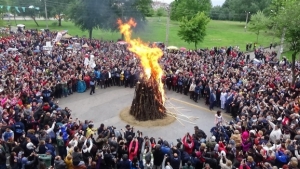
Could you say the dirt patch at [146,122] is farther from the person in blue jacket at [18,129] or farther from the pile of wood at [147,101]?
the person in blue jacket at [18,129]

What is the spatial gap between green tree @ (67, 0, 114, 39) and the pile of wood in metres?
26.1

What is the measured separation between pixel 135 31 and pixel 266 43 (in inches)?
984

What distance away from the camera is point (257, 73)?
941 inches

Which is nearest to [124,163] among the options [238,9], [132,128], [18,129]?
[132,128]

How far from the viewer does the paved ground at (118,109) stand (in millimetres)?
16844

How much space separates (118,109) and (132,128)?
21.2ft

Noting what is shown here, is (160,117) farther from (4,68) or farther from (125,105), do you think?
(4,68)

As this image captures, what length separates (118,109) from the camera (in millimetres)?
19734

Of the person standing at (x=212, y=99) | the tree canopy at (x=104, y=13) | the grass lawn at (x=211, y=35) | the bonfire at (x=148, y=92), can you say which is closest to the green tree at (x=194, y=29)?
the grass lawn at (x=211, y=35)

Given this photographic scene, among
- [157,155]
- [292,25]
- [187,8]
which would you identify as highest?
[187,8]

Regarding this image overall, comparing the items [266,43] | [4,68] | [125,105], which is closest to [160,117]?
[125,105]

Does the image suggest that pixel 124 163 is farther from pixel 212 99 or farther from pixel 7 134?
pixel 212 99

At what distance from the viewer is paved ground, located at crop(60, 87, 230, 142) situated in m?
16.8

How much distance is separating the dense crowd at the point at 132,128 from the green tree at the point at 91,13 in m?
13.7
